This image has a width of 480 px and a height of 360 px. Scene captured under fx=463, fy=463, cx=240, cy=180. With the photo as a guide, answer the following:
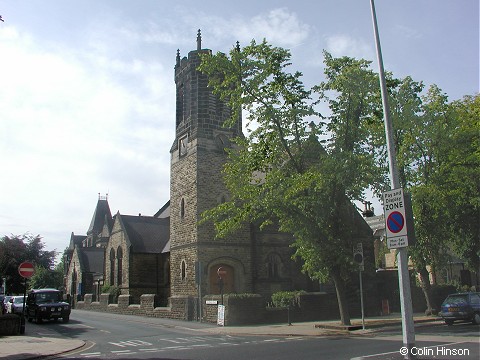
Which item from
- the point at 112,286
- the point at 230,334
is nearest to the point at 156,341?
the point at 230,334

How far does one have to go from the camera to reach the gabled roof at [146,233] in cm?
3841

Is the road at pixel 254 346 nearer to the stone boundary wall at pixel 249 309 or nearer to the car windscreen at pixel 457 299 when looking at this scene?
the stone boundary wall at pixel 249 309

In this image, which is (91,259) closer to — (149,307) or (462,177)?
(149,307)

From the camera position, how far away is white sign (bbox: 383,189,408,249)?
29.9 ft

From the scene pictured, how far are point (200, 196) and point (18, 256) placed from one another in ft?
86.0

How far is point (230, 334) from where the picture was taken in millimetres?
18469

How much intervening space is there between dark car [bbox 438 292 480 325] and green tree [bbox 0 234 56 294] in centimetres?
3111

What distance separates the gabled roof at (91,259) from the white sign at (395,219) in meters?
46.8

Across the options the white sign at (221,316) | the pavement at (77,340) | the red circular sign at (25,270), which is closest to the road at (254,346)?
the pavement at (77,340)

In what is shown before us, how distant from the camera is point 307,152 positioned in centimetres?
2031

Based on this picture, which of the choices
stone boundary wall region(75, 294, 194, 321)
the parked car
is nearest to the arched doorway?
stone boundary wall region(75, 294, 194, 321)

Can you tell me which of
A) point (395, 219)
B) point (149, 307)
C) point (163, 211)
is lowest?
point (149, 307)

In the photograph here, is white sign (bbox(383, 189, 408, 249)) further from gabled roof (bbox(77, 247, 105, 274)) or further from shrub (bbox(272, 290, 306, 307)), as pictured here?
gabled roof (bbox(77, 247, 105, 274))

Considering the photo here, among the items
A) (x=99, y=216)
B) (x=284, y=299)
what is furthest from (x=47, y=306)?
(x=99, y=216)
